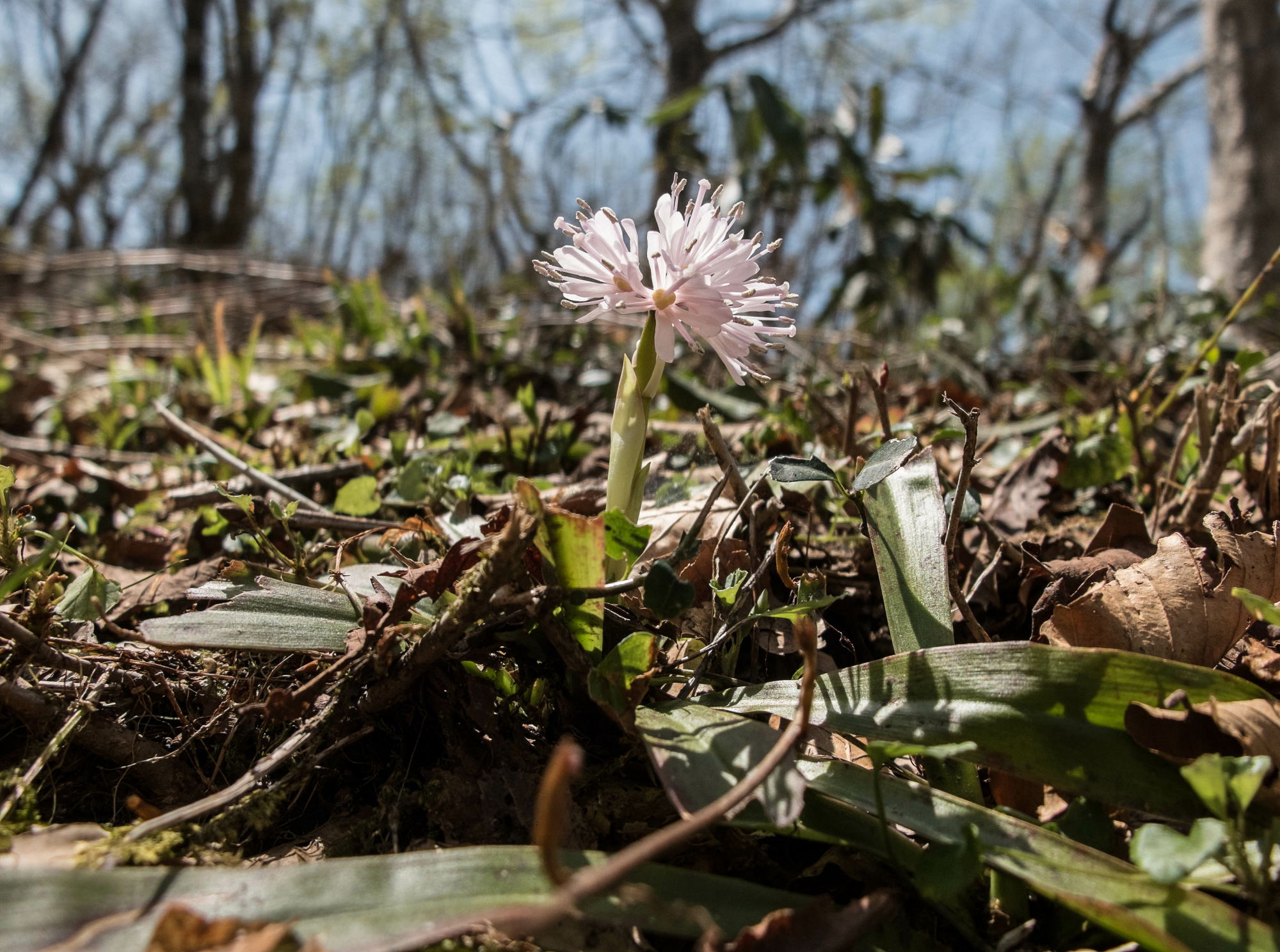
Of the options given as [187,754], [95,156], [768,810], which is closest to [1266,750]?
[768,810]

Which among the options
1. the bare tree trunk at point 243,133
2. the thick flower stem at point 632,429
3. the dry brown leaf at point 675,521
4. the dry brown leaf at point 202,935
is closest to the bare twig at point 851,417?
the dry brown leaf at point 675,521

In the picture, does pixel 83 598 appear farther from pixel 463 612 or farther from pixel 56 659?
pixel 463 612

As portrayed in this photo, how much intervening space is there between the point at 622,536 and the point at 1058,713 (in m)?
0.49

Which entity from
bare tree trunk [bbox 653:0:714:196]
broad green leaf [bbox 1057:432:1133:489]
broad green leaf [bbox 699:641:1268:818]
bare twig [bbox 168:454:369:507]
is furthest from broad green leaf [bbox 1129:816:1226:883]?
bare tree trunk [bbox 653:0:714:196]

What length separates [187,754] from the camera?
36.0 inches

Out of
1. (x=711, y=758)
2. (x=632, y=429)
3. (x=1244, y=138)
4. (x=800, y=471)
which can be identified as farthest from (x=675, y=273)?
(x=1244, y=138)

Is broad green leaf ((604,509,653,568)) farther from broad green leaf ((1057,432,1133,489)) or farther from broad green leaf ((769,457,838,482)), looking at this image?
broad green leaf ((1057,432,1133,489))

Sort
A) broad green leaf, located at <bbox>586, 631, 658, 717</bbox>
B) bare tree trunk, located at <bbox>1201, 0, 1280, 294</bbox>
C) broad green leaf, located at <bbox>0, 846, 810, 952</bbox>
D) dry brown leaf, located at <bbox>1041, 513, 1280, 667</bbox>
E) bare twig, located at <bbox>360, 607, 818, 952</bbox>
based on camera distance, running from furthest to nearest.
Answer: bare tree trunk, located at <bbox>1201, 0, 1280, 294</bbox> → dry brown leaf, located at <bbox>1041, 513, 1280, 667</bbox> → broad green leaf, located at <bbox>586, 631, 658, 717</bbox> → broad green leaf, located at <bbox>0, 846, 810, 952</bbox> → bare twig, located at <bbox>360, 607, 818, 952</bbox>

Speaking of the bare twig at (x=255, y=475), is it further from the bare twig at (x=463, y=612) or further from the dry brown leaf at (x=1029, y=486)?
the dry brown leaf at (x=1029, y=486)

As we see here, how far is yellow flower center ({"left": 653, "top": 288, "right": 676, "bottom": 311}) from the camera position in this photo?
0.95m

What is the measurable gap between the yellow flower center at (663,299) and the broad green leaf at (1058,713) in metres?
0.50

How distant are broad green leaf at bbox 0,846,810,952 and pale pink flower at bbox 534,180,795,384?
1.80 feet

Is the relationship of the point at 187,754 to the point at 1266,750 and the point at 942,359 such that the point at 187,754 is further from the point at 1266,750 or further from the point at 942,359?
the point at 942,359

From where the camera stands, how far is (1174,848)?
0.63 metres
